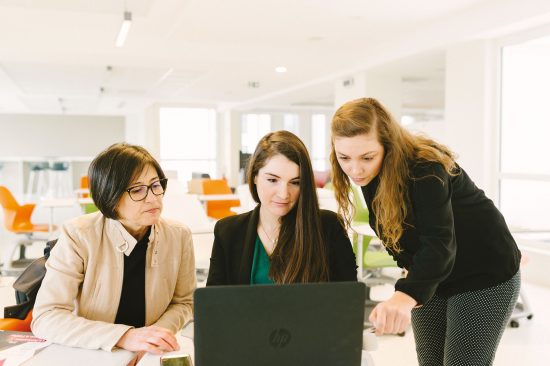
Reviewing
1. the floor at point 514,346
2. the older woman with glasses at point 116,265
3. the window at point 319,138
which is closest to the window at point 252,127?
the window at point 319,138

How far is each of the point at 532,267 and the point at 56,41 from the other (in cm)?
664

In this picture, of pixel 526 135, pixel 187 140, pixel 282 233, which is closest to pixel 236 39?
pixel 526 135

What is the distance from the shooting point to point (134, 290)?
5.24 ft

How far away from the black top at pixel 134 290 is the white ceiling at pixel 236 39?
430 cm

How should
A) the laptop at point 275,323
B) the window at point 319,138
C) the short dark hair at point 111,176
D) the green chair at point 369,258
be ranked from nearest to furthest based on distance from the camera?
the laptop at point 275,323, the short dark hair at point 111,176, the green chair at point 369,258, the window at point 319,138

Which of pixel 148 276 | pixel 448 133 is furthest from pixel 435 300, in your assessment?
pixel 448 133

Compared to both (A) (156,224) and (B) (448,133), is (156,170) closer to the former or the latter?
(A) (156,224)

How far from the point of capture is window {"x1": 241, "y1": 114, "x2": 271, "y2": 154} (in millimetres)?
14766

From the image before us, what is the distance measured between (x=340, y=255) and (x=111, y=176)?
75 cm

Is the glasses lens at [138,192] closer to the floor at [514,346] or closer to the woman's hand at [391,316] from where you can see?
the woman's hand at [391,316]

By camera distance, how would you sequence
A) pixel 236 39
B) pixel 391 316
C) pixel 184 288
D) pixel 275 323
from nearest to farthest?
pixel 275 323 < pixel 391 316 < pixel 184 288 < pixel 236 39

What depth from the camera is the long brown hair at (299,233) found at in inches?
58.7

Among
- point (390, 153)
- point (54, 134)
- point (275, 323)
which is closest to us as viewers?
point (275, 323)

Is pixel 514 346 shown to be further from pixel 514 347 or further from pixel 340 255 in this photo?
pixel 340 255
